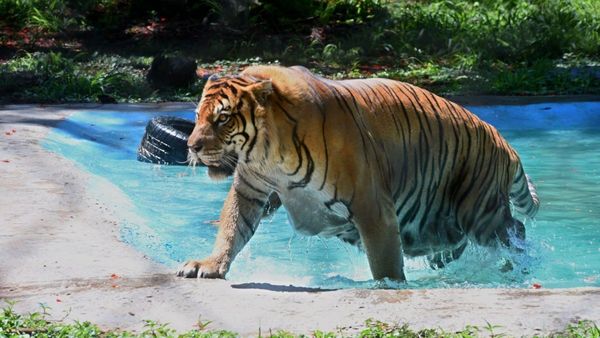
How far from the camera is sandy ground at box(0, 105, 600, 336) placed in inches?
157

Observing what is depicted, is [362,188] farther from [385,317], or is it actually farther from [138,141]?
[138,141]

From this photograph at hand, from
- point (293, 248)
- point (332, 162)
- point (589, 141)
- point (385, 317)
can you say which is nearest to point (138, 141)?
point (293, 248)

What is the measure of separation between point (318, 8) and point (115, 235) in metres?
12.4

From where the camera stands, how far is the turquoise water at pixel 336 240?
20.2ft

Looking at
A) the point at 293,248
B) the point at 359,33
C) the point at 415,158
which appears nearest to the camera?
the point at 415,158

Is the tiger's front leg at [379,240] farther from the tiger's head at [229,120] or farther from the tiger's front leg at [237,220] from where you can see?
the tiger's head at [229,120]

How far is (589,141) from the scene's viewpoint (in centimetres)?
1142

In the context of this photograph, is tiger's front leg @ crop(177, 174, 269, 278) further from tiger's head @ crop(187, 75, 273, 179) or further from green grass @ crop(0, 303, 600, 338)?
green grass @ crop(0, 303, 600, 338)

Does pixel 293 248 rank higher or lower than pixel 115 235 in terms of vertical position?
lower

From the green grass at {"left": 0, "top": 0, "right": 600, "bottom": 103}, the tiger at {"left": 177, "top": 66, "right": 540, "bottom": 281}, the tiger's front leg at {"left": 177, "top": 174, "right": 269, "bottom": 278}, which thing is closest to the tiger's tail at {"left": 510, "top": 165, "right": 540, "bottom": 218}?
the tiger at {"left": 177, "top": 66, "right": 540, "bottom": 281}

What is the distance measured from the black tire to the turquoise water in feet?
0.35

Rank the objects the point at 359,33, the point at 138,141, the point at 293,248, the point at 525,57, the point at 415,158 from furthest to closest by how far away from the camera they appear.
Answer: the point at 359,33
the point at 525,57
the point at 138,141
the point at 293,248
the point at 415,158

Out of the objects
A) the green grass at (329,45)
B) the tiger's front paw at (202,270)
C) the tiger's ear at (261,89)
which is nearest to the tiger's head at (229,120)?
the tiger's ear at (261,89)

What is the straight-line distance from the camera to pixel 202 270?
480 cm
